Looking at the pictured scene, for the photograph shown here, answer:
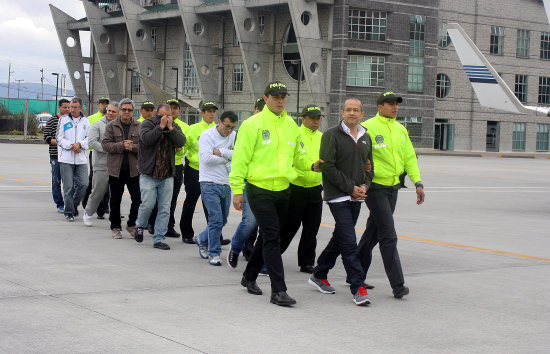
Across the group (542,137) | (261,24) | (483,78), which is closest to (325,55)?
(261,24)

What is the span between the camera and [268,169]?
25.2 ft

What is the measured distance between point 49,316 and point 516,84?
72.1 m

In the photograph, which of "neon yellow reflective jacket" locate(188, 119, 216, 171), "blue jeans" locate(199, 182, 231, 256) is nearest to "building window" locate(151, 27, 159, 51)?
"neon yellow reflective jacket" locate(188, 119, 216, 171)

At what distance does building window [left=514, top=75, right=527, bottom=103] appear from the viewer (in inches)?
2911

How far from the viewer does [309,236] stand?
9.44 m

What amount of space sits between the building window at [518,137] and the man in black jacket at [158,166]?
68.0 metres

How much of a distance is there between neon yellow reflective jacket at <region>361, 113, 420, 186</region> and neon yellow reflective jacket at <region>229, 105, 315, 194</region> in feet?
3.13

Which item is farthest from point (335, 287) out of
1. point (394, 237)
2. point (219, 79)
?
point (219, 79)

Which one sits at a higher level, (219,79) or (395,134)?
(219,79)

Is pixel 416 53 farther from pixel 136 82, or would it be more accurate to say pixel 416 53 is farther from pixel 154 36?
pixel 136 82

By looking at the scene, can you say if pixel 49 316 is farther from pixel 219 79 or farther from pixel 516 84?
pixel 516 84

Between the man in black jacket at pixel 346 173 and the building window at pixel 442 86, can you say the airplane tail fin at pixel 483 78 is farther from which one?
the building window at pixel 442 86

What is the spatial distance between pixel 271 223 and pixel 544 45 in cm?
7346

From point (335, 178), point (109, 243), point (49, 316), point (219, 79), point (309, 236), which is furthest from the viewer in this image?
point (219, 79)
